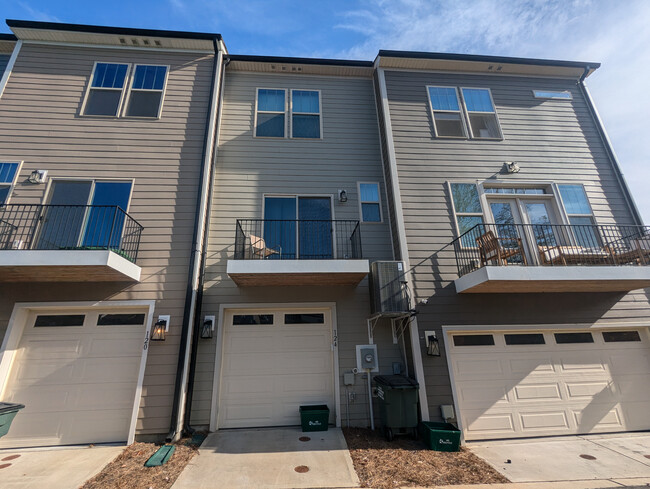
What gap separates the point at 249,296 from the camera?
5871mm

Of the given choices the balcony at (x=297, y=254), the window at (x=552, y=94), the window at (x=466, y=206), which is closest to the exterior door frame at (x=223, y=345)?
the balcony at (x=297, y=254)

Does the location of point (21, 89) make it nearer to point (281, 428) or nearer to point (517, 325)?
point (281, 428)

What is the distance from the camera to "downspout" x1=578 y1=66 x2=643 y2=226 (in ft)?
22.4

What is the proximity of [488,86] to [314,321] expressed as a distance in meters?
7.96

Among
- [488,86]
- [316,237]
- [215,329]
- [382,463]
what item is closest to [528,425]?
→ [382,463]

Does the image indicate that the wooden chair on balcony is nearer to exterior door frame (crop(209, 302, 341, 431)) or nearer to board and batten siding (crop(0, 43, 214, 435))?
exterior door frame (crop(209, 302, 341, 431))

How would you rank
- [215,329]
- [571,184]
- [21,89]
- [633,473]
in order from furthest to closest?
[571,184] < [21,89] < [215,329] < [633,473]

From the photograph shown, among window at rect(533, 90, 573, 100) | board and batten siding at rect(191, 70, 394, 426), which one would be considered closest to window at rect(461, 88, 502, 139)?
window at rect(533, 90, 573, 100)

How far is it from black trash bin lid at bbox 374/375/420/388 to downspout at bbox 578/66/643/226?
6613mm

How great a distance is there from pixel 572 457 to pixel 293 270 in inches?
210

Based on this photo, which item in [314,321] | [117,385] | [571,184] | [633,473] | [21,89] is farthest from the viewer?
[571,184]

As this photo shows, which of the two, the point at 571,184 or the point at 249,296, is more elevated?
the point at 571,184

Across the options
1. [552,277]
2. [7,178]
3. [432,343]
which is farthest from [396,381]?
[7,178]

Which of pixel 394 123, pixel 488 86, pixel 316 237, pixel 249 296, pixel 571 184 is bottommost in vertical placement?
pixel 249 296
